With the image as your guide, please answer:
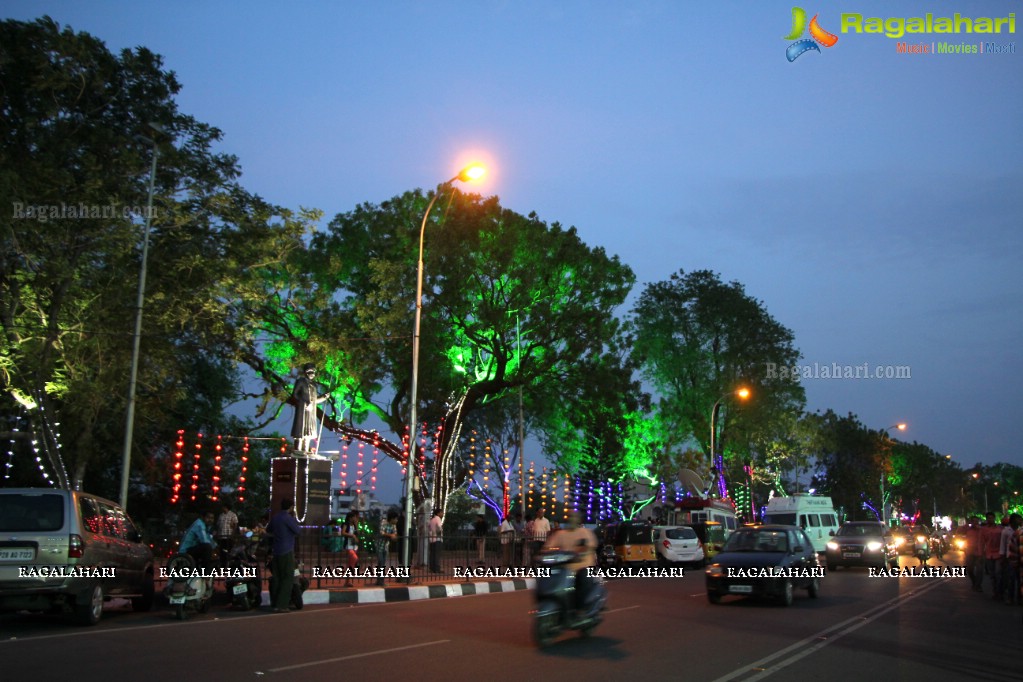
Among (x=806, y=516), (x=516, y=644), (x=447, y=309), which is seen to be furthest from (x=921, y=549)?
(x=516, y=644)

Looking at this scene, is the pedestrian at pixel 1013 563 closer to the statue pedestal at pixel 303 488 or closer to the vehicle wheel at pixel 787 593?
the vehicle wheel at pixel 787 593

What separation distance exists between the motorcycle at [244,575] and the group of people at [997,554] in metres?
14.2

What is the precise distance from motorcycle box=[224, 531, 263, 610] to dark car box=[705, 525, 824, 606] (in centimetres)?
810

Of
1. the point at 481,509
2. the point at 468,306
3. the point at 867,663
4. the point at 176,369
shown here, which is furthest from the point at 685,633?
the point at 481,509

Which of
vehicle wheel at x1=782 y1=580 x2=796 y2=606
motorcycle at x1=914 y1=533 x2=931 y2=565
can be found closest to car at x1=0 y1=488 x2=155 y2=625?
vehicle wheel at x1=782 y1=580 x2=796 y2=606

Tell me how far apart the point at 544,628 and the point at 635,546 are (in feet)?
70.7

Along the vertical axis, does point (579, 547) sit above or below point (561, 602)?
above

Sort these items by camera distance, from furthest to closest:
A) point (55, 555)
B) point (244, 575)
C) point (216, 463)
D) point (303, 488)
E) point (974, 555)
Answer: point (216, 463), point (974, 555), point (303, 488), point (244, 575), point (55, 555)

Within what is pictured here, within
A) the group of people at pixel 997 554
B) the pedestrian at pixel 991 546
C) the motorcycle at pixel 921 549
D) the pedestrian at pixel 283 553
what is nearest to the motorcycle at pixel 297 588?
the pedestrian at pixel 283 553

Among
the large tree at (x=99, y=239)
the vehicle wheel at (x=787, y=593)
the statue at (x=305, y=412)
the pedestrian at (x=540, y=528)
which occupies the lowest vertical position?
the vehicle wheel at (x=787, y=593)

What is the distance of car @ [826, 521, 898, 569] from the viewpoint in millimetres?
30297

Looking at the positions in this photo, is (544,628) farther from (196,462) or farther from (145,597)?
(196,462)

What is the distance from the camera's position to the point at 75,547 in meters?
12.1

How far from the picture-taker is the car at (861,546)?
30297 mm
